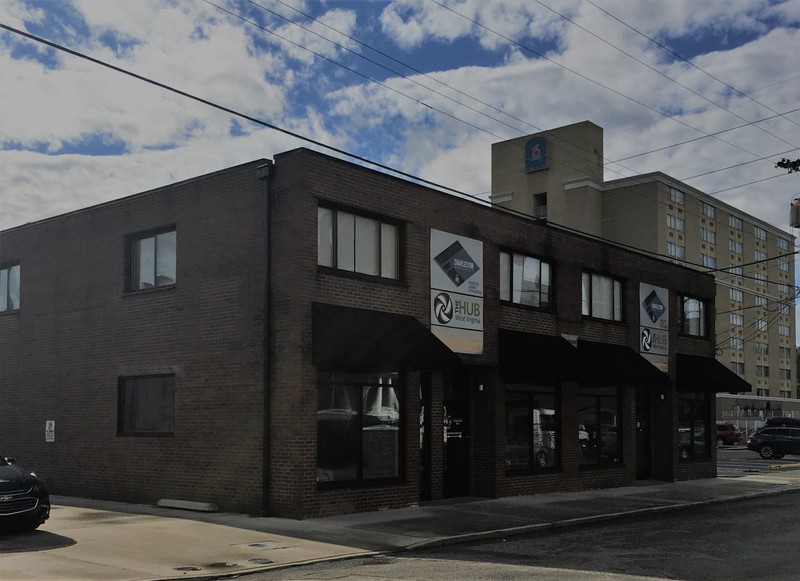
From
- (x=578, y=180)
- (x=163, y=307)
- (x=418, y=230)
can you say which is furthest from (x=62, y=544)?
(x=578, y=180)

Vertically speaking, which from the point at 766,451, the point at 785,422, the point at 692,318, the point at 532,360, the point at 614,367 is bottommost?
the point at 766,451

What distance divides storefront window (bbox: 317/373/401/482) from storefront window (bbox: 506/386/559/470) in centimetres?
413

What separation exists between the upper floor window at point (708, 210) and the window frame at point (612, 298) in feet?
234

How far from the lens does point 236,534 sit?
14.3m

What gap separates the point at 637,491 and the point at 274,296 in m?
12.2

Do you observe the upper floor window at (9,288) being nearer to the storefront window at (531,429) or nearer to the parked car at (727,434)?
the storefront window at (531,429)

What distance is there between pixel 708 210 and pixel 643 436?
71979mm

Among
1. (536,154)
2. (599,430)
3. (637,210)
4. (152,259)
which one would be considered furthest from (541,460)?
(637,210)

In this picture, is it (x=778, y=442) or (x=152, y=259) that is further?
(x=778, y=442)

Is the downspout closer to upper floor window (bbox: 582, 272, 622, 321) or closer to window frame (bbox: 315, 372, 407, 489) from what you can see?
window frame (bbox: 315, 372, 407, 489)

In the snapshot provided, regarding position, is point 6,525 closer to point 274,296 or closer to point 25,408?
point 274,296

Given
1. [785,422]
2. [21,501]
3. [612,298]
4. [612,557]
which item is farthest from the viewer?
[785,422]

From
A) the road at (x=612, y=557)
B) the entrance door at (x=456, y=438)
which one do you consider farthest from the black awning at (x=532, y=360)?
the road at (x=612, y=557)

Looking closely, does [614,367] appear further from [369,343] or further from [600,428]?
[369,343]
